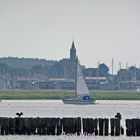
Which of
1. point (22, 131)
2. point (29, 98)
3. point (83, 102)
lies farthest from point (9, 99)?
point (22, 131)

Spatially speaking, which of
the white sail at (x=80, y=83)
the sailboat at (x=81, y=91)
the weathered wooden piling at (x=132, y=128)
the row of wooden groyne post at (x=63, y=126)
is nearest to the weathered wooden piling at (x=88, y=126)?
the row of wooden groyne post at (x=63, y=126)

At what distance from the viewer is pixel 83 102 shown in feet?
411

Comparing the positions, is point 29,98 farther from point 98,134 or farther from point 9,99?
point 98,134

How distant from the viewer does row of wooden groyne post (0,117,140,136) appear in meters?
49.3

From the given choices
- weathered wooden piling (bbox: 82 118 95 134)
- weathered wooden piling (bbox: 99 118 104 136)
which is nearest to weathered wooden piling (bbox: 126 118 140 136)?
weathered wooden piling (bbox: 99 118 104 136)

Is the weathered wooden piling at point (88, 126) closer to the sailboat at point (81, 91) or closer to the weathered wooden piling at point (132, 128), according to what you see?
the weathered wooden piling at point (132, 128)

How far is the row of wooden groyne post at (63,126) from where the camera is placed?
49.3 meters

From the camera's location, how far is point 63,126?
49.7m

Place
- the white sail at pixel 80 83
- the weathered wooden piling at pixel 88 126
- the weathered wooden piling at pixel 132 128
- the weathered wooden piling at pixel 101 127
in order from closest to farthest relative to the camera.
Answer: the weathered wooden piling at pixel 88 126, the weathered wooden piling at pixel 101 127, the weathered wooden piling at pixel 132 128, the white sail at pixel 80 83

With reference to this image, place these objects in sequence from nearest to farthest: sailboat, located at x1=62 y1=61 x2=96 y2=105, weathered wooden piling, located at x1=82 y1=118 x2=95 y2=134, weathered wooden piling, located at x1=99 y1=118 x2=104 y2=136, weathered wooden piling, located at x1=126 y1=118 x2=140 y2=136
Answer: weathered wooden piling, located at x1=82 y1=118 x2=95 y2=134 → weathered wooden piling, located at x1=99 y1=118 x2=104 y2=136 → weathered wooden piling, located at x1=126 y1=118 x2=140 y2=136 → sailboat, located at x1=62 y1=61 x2=96 y2=105

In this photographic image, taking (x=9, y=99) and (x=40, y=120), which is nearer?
(x=40, y=120)

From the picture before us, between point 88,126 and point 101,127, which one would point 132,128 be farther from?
point 88,126

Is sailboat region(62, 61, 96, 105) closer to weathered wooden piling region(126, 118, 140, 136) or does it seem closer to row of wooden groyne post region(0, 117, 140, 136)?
row of wooden groyne post region(0, 117, 140, 136)

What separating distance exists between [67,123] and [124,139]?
3.75 metres
